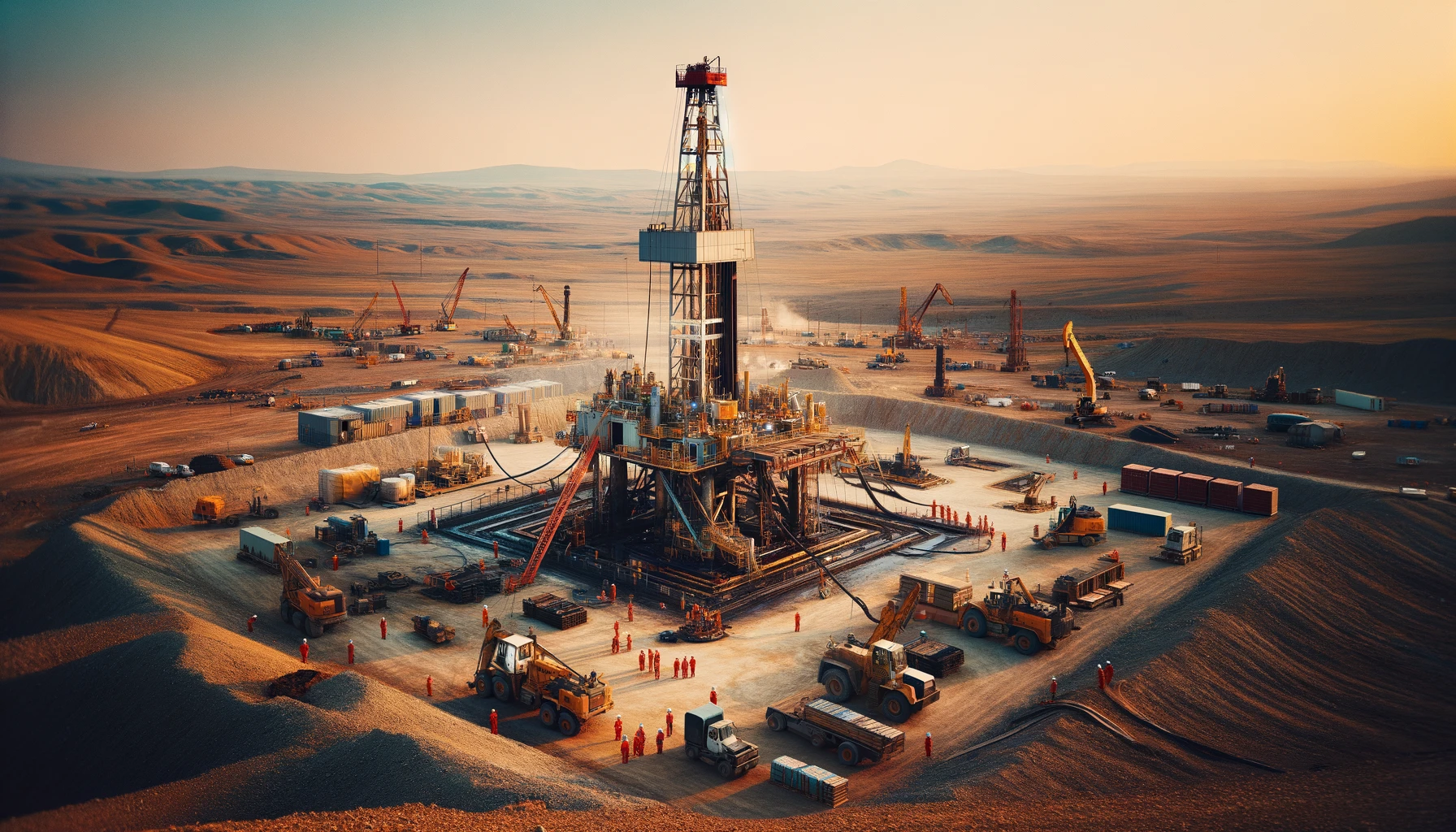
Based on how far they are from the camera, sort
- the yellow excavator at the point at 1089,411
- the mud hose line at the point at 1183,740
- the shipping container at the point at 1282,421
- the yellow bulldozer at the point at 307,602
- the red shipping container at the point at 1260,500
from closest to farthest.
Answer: the mud hose line at the point at 1183,740, the yellow bulldozer at the point at 307,602, the red shipping container at the point at 1260,500, the shipping container at the point at 1282,421, the yellow excavator at the point at 1089,411

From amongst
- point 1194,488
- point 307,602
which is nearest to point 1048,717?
point 307,602

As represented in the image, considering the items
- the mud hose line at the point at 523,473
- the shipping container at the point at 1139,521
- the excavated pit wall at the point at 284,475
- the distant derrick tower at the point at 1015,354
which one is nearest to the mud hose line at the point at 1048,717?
the shipping container at the point at 1139,521

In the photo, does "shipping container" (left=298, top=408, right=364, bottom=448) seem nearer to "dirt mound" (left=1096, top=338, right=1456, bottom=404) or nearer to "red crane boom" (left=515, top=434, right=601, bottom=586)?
"red crane boom" (left=515, top=434, right=601, bottom=586)

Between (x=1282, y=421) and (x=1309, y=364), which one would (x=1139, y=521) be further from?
(x=1309, y=364)

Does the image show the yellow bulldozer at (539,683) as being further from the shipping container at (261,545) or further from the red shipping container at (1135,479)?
the red shipping container at (1135,479)

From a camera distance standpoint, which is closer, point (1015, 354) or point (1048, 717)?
point (1048, 717)

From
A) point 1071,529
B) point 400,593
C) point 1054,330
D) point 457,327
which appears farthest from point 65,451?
point 1054,330

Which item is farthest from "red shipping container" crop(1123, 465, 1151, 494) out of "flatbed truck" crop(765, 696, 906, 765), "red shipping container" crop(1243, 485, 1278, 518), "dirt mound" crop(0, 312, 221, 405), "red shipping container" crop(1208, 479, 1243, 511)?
"dirt mound" crop(0, 312, 221, 405)
